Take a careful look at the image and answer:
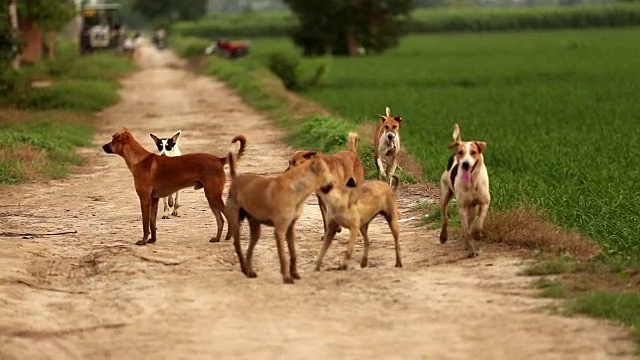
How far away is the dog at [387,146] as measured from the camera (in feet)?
49.7

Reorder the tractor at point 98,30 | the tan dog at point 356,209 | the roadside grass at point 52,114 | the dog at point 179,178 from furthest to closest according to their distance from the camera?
the tractor at point 98,30 → the roadside grass at point 52,114 → the dog at point 179,178 → the tan dog at point 356,209

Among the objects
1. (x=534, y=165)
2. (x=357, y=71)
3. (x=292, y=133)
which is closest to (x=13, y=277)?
(x=534, y=165)

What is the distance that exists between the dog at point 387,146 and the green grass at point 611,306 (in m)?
6.18

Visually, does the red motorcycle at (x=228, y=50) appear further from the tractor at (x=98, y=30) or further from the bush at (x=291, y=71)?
the bush at (x=291, y=71)

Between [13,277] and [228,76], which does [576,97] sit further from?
[13,277]

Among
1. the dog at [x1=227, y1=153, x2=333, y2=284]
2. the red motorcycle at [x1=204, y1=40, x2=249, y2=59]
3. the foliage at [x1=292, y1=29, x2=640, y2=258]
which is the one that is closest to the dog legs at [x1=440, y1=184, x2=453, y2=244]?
the foliage at [x1=292, y1=29, x2=640, y2=258]

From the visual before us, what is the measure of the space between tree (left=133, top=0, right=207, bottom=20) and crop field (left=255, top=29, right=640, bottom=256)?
54.1m

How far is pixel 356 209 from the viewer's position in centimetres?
1049

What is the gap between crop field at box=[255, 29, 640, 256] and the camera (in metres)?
13.8

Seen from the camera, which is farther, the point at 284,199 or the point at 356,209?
the point at 356,209

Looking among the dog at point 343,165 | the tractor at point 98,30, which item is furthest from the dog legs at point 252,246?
the tractor at point 98,30

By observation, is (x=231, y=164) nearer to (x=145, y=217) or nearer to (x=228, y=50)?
(x=145, y=217)

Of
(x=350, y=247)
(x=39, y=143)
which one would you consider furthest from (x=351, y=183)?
(x=39, y=143)

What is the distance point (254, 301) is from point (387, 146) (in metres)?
5.99
